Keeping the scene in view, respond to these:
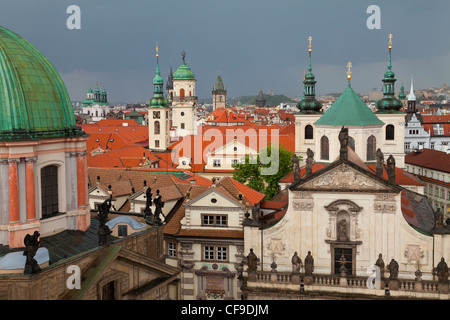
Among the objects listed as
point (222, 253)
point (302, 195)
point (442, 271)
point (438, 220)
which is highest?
point (302, 195)

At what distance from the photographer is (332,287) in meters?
30.7

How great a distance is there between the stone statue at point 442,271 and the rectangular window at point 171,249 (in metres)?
17.0

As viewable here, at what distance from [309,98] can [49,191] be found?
48.1 meters

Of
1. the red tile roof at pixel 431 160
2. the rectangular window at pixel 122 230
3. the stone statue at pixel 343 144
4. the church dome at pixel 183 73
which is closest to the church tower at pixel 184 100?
the church dome at pixel 183 73

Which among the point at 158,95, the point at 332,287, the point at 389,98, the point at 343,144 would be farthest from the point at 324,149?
the point at 158,95

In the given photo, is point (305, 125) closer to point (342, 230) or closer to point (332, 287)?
point (342, 230)

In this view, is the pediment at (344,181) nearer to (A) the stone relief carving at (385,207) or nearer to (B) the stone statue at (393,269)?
(A) the stone relief carving at (385,207)

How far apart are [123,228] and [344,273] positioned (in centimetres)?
1364

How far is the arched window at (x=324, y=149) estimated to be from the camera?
53.5 m

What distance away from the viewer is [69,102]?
78.3ft

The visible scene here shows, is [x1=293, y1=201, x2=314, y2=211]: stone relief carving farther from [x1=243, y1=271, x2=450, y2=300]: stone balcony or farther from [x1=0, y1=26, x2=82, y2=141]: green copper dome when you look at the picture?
[x1=0, y1=26, x2=82, y2=141]: green copper dome

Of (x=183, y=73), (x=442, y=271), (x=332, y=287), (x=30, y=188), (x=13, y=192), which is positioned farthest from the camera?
(x=183, y=73)

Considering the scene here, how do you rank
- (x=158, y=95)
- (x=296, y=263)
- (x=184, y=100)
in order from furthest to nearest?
(x=184, y=100), (x=158, y=95), (x=296, y=263)

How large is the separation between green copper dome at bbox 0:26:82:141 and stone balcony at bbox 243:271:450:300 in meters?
14.6
